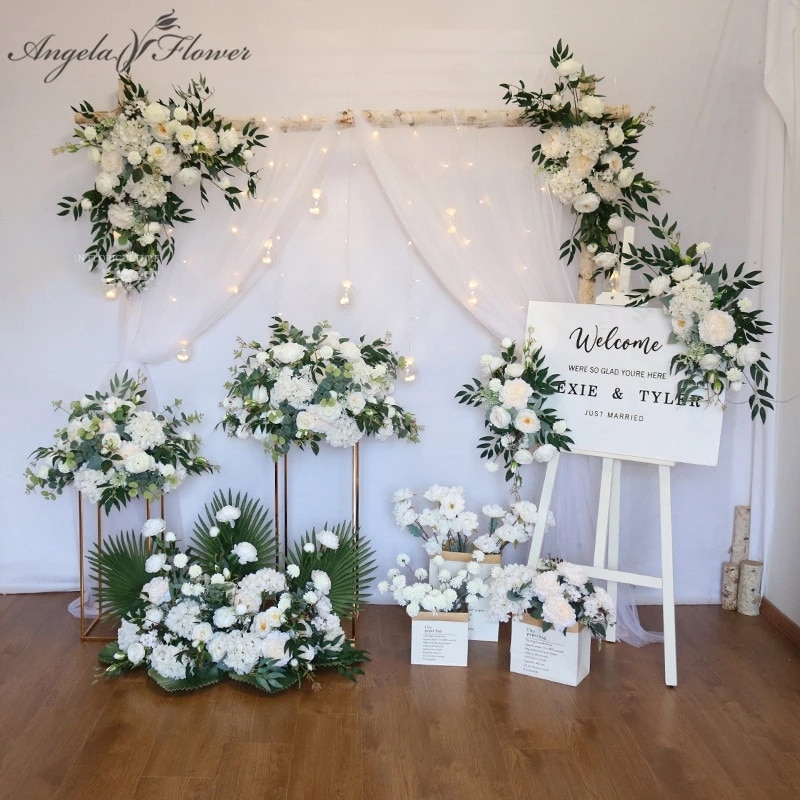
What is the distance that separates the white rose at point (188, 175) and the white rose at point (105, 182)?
25cm

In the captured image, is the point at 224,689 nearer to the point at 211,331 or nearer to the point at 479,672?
the point at 479,672

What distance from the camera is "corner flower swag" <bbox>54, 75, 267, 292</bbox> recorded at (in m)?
3.34

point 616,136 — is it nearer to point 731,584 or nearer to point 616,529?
point 616,529

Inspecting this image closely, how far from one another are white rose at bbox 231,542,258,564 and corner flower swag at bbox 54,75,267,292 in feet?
3.84

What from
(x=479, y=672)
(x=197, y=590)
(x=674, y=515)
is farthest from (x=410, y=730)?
(x=674, y=515)

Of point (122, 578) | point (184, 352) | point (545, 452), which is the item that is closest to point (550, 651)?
point (545, 452)

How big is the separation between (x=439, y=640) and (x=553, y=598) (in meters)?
0.48

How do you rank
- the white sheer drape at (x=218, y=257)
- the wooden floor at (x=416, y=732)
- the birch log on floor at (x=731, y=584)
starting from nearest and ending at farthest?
1. the wooden floor at (x=416, y=732)
2. the white sheer drape at (x=218, y=257)
3. the birch log on floor at (x=731, y=584)

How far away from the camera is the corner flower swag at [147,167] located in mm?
3342

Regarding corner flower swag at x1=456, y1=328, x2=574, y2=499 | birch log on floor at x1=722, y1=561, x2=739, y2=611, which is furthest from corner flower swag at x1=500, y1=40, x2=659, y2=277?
birch log on floor at x1=722, y1=561, x2=739, y2=611

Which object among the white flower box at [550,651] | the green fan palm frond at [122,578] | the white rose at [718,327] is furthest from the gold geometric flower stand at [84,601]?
the white rose at [718,327]

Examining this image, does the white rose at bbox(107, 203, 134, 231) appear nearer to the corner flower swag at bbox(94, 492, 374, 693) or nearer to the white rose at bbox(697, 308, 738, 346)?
the corner flower swag at bbox(94, 492, 374, 693)

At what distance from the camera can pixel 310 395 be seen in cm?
313

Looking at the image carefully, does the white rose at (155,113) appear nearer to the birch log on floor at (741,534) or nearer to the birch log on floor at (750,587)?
the birch log on floor at (741,534)
